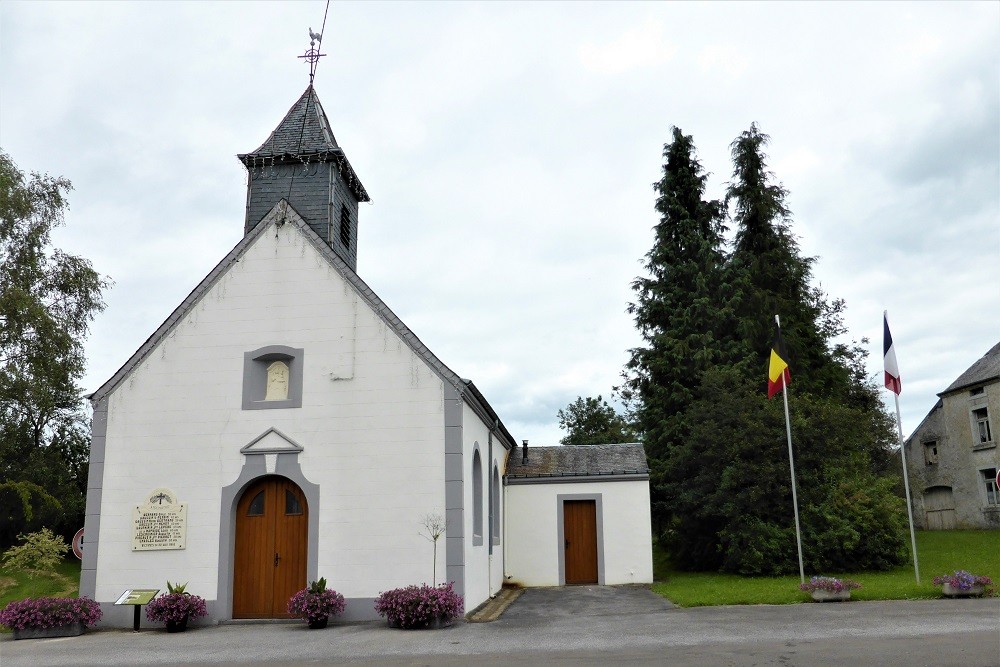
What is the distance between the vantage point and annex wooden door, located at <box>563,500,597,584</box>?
21.3 m

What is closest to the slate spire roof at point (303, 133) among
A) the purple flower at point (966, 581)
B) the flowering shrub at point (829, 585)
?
the flowering shrub at point (829, 585)

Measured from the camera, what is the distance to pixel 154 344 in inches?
622

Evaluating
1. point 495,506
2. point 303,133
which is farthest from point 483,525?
point 303,133

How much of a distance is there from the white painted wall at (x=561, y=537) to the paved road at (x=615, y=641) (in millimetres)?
6318

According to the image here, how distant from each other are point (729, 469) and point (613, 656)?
1259cm

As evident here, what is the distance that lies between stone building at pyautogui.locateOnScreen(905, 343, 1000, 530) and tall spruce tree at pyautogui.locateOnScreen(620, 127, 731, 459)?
47.3 feet

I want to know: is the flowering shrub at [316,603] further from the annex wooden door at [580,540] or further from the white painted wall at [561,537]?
the annex wooden door at [580,540]

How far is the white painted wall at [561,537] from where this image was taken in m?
21.0

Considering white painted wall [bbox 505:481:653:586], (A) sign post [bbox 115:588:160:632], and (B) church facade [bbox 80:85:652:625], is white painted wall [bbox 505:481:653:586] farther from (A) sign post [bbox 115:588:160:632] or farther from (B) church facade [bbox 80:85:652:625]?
(A) sign post [bbox 115:588:160:632]

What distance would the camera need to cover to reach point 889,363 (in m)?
16.4

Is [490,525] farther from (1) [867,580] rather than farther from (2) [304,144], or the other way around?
(2) [304,144]

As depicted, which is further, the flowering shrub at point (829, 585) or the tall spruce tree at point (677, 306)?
the tall spruce tree at point (677, 306)

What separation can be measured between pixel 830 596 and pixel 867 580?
4126 mm

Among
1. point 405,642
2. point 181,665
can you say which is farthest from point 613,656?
point 181,665
